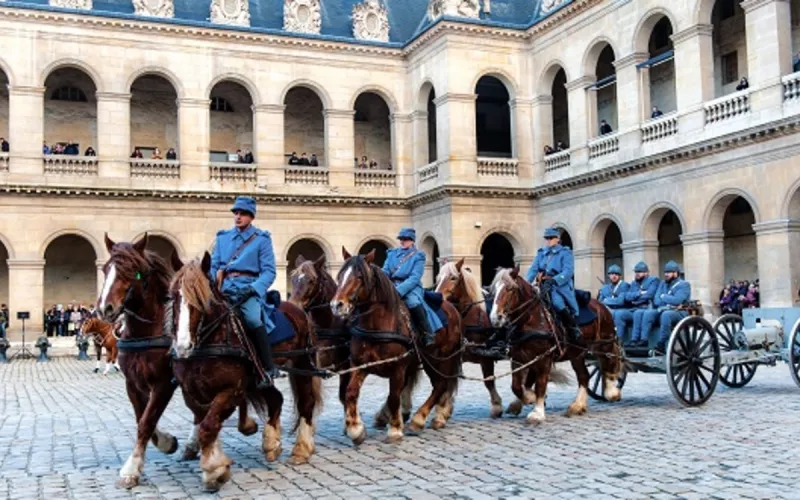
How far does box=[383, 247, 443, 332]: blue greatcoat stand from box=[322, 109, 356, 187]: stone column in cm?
2189

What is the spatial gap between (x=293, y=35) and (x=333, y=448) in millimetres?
25380

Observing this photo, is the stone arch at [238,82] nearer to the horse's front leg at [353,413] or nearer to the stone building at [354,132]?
the stone building at [354,132]

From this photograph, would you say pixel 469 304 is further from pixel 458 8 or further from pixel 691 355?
pixel 458 8

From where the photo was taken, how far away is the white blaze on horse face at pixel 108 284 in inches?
305

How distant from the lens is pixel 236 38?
105 ft

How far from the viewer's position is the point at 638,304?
13.5 m

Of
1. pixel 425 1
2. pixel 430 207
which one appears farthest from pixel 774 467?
pixel 425 1

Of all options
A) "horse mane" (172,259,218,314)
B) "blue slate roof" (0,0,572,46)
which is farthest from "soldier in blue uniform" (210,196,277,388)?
"blue slate roof" (0,0,572,46)

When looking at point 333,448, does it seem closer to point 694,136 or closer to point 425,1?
point 694,136

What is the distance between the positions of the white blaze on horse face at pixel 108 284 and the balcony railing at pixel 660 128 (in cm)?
2108

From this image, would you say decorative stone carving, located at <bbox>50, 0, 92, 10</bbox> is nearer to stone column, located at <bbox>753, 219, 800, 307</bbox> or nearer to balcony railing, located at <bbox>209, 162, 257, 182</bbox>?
balcony railing, located at <bbox>209, 162, 257, 182</bbox>

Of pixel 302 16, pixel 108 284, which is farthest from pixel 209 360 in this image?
pixel 302 16

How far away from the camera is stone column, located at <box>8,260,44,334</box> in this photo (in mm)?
29188

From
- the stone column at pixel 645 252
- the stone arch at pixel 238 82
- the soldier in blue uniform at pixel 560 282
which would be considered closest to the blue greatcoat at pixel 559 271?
the soldier in blue uniform at pixel 560 282
